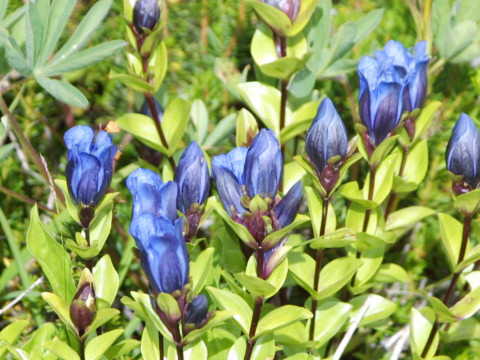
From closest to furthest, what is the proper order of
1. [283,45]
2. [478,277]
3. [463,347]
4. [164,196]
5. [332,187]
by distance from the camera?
[164,196] < [332,187] < [478,277] < [283,45] < [463,347]

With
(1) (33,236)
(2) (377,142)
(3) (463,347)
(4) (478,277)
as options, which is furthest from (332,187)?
(3) (463,347)

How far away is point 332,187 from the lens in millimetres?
1188

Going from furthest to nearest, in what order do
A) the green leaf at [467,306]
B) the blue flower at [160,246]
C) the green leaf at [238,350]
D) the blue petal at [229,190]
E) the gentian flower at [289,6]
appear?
the gentian flower at [289,6]
the green leaf at [467,306]
the green leaf at [238,350]
the blue petal at [229,190]
the blue flower at [160,246]

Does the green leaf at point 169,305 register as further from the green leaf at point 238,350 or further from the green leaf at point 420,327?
the green leaf at point 420,327

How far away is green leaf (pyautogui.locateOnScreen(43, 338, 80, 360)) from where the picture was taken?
109 centimetres

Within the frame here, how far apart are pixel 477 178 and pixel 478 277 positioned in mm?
229

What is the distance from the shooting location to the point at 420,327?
136 cm

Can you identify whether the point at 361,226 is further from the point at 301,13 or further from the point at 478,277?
the point at 301,13

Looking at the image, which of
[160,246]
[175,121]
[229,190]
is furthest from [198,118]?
[160,246]

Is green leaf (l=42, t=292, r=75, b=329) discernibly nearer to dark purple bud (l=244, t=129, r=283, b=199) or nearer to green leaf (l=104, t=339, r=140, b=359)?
green leaf (l=104, t=339, r=140, b=359)

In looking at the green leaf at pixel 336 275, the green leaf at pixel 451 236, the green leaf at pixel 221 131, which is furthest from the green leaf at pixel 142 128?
the green leaf at pixel 451 236

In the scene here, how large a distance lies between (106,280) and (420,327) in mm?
630

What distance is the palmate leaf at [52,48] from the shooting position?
1.33 metres

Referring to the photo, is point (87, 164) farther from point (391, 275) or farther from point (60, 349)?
point (391, 275)
